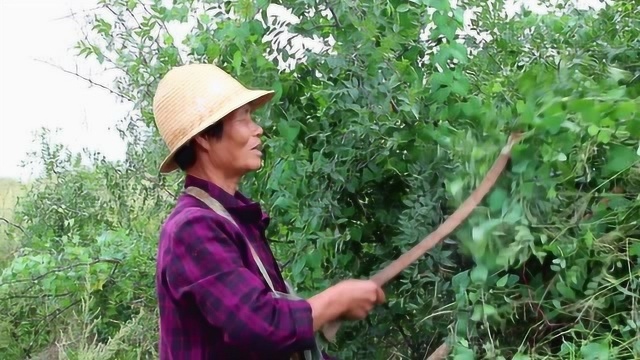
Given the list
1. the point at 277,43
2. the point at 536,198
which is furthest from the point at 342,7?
the point at 536,198

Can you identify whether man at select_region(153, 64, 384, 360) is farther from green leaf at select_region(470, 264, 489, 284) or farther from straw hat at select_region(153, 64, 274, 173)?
green leaf at select_region(470, 264, 489, 284)

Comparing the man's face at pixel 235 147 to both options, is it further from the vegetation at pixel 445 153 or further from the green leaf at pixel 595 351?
the green leaf at pixel 595 351

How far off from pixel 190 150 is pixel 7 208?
4.48 metres

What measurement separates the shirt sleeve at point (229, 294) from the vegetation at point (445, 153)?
412 millimetres

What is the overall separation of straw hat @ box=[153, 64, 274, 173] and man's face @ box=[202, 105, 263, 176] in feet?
0.15

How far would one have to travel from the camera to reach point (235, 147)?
194 cm

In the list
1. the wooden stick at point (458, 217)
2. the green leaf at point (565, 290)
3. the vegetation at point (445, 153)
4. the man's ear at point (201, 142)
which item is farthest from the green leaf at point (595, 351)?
the man's ear at point (201, 142)

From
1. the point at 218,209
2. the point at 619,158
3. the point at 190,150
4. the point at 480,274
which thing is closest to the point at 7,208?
the point at 190,150

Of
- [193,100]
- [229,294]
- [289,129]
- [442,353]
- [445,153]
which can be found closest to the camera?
[229,294]

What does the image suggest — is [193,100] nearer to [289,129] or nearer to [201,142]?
[201,142]

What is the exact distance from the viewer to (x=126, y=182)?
420 centimetres

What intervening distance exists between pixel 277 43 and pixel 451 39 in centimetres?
52

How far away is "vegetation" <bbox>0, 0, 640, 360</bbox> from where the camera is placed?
5.89 ft

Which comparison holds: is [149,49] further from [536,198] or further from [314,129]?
[536,198]
